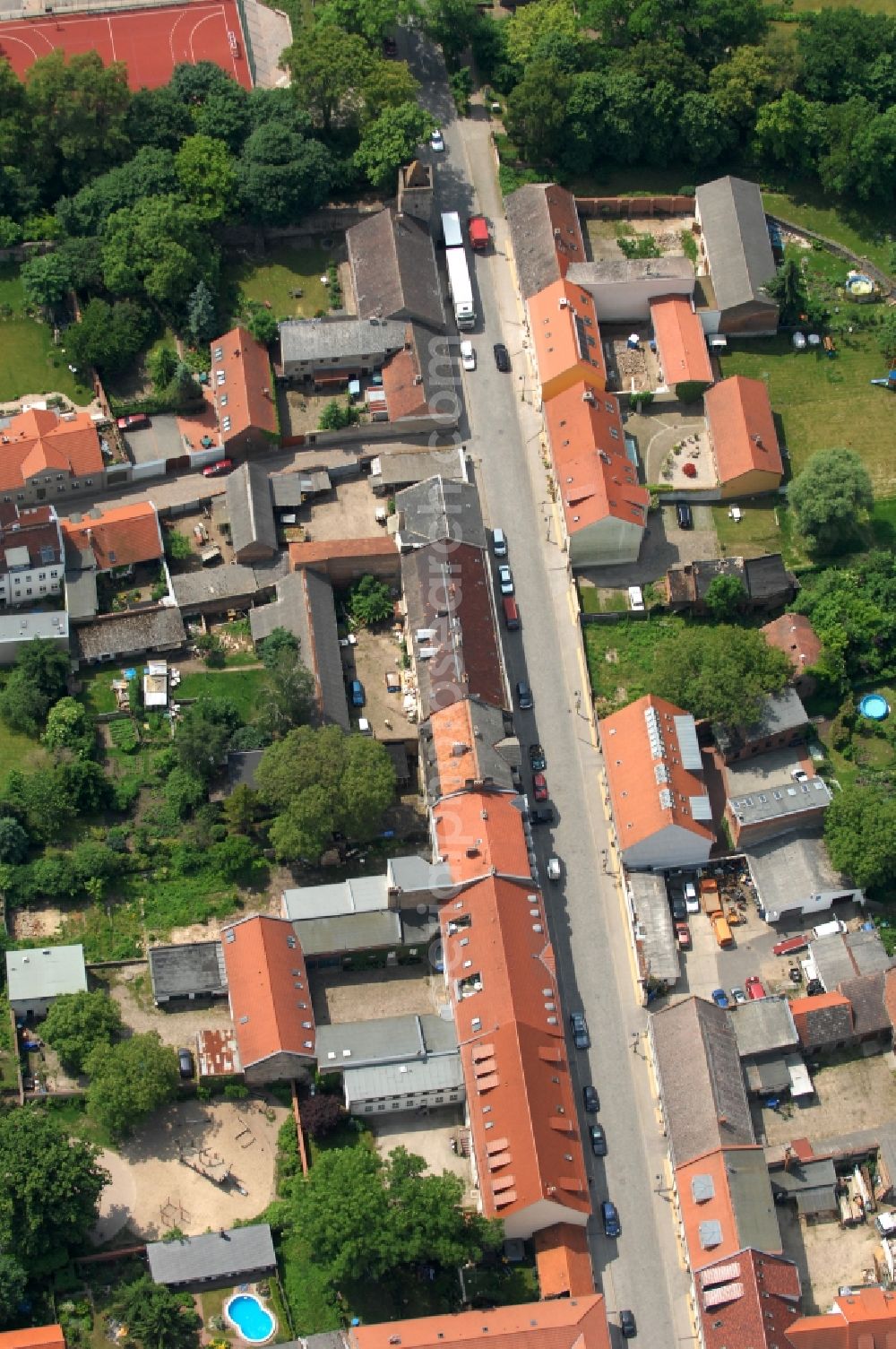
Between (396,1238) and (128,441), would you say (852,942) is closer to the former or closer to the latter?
(396,1238)

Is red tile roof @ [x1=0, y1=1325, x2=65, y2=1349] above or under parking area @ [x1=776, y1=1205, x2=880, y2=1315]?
above

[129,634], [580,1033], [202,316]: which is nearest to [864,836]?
[580,1033]

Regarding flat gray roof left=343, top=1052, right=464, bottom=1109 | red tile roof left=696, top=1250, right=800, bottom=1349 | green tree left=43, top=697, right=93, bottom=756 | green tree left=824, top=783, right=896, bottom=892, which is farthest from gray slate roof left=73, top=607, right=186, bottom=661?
red tile roof left=696, top=1250, right=800, bottom=1349

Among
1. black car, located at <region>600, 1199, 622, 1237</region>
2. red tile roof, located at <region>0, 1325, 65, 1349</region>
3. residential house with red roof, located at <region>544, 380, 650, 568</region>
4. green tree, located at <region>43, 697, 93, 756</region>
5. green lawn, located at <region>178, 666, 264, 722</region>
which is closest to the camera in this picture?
red tile roof, located at <region>0, 1325, 65, 1349</region>

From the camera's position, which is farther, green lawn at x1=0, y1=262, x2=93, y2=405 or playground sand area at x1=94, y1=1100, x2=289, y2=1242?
green lawn at x1=0, y1=262, x2=93, y2=405

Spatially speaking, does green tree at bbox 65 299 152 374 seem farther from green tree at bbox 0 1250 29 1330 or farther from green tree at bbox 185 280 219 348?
green tree at bbox 0 1250 29 1330

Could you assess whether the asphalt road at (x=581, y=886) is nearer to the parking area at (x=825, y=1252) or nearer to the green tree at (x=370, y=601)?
the parking area at (x=825, y=1252)

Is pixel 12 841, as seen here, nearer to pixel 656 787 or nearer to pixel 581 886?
pixel 581 886
